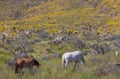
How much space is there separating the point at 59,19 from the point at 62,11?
1474cm

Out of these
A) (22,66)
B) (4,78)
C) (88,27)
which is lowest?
(88,27)

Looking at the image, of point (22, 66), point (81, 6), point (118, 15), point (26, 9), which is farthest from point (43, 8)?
point (22, 66)

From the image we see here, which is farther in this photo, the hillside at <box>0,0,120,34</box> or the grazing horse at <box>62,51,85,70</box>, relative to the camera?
the hillside at <box>0,0,120,34</box>

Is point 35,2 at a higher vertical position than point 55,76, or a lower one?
lower

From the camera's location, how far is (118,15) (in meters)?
156

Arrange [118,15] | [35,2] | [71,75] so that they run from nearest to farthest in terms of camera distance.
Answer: [71,75]
[118,15]
[35,2]

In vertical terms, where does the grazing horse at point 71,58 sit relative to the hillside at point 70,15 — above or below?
above

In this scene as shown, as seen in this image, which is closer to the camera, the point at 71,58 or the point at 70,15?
the point at 71,58

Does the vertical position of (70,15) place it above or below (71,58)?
below

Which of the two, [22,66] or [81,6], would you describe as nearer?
[22,66]

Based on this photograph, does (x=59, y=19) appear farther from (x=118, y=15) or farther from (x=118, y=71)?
(x=118, y=71)

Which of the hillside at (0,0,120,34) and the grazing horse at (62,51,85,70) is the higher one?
the grazing horse at (62,51,85,70)

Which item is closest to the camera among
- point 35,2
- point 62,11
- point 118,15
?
point 118,15

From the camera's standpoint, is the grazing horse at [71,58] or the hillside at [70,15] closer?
the grazing horse at [71,58]
